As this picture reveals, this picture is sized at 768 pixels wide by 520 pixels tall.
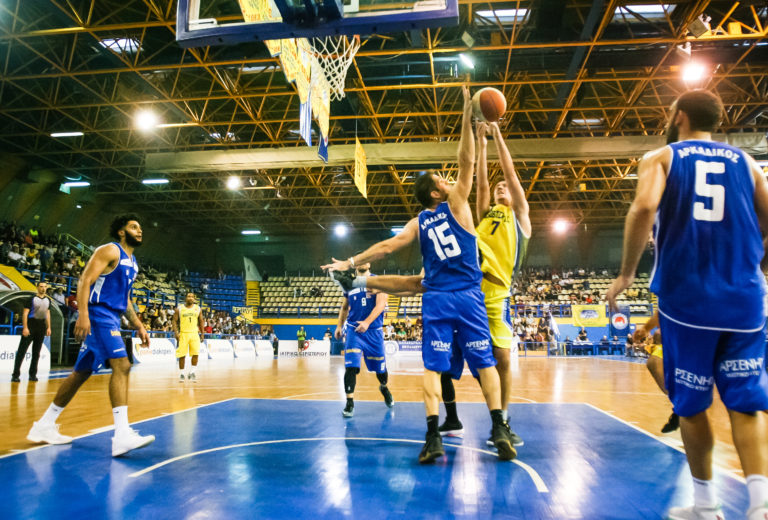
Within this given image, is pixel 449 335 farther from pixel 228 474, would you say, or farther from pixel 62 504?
pixel 62 504

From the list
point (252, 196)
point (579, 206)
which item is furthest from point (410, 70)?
point (579, 206)

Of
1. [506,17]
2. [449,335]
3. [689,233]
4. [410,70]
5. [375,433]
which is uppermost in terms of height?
[506,17]

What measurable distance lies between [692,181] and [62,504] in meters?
3.31

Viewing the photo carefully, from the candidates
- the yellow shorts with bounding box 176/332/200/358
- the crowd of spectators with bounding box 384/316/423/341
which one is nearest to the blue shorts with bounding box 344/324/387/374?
the yellow shorts with bounding box 176/332/200/358

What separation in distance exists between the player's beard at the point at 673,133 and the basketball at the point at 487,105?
1.48 m

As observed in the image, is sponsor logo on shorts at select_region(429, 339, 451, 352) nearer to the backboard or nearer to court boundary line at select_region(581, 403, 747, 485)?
court boundary line at select_region(581, 403, 747, 485)

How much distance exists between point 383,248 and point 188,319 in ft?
26.7

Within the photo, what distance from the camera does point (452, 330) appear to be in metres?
3.54

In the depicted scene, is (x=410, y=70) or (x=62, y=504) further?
(x=410, y=70)

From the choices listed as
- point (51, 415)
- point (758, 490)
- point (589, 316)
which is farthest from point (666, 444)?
point (589, 316)

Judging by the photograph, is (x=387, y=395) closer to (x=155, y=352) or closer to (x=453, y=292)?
(x=453, y=292)

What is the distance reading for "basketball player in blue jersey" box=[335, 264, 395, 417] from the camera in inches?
233

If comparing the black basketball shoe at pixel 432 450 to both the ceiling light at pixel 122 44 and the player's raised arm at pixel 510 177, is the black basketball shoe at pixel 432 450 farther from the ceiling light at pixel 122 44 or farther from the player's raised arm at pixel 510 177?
the ceiling light at pixel 122 44

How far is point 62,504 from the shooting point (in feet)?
8.07
